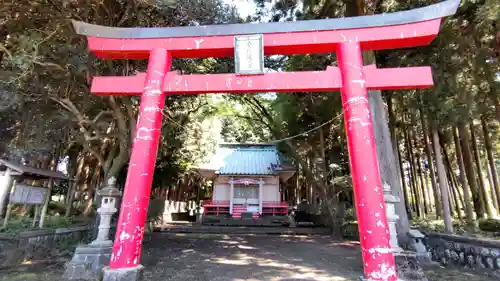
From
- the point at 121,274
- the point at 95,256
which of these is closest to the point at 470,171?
the point at 121,274

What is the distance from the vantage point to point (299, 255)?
7.57 m

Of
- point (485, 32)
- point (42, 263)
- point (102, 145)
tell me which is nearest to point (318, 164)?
point (485, 32)

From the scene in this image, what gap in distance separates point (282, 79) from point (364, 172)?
2.04 metres

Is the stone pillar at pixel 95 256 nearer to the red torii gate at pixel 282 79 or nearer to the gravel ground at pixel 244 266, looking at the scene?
the gravel ground at pixel 244 266

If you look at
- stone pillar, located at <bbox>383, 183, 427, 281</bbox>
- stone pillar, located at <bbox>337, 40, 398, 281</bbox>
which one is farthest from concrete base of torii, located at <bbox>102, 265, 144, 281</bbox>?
stone pillar, located at <bbox>383, 183, 427, 281</bbox>

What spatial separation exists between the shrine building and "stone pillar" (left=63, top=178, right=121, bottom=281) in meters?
10.9

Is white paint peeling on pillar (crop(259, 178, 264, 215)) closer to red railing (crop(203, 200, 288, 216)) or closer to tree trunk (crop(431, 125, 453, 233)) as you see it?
red railing (crop(203, 200, 288, 216))

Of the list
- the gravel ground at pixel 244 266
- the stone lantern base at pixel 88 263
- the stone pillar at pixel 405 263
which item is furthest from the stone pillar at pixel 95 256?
the stone pillar at pixel 405 263

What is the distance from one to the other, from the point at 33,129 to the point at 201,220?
9163mm

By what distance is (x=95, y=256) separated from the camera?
523 cm

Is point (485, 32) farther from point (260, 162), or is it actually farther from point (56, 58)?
point (260, 162)

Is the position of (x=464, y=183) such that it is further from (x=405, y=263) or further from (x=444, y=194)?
(x=405, y=263)

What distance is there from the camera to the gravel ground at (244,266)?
507cm

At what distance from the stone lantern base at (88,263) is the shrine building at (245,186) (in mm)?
10971
